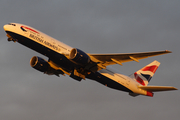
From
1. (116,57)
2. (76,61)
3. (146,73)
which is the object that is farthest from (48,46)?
(146,73)

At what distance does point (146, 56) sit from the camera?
33.0 meters

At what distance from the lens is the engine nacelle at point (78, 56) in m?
33.8

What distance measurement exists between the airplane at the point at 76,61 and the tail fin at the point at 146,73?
2096 millimetres

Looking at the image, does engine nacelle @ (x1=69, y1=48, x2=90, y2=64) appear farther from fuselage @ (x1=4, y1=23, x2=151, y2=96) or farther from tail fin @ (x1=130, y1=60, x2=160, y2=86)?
tail fin @ (x1=130, y1=60, x2=160, y2=86)

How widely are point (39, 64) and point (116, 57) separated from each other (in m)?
→ 12.4

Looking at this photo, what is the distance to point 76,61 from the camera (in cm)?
3403

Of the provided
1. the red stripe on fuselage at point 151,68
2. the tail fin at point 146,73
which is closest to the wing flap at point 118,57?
the tail fin at point 146,73

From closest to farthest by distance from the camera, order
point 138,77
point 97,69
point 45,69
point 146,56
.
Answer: point 146,56 → point 97,69 → point 45,69 → point 138,77

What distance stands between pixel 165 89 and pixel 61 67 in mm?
15641

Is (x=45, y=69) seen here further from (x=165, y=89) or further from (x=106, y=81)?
(x=165, y=89)

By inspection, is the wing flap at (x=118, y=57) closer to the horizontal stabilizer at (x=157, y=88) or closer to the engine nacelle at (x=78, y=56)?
the engine nacelle at (x=78, y=56)

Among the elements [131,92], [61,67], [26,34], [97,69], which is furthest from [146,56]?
[26,34]

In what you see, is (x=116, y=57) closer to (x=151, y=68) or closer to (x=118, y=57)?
(x=118, y=57)

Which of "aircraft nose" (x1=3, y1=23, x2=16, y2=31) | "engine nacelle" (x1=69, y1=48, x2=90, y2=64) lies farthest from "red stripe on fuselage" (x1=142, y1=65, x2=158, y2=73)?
"aircraft nose" (x1=3, y1=23, x2=16, y2=31)
